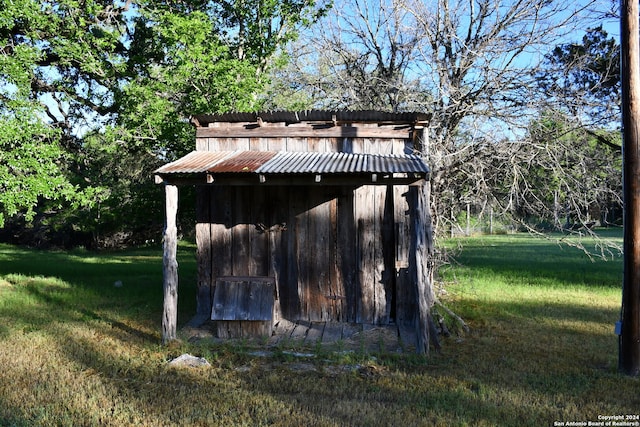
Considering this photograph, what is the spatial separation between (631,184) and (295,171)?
451 cm

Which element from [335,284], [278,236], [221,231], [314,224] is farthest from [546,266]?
[221,231]

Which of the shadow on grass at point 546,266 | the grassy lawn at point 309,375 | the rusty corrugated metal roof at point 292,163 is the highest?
the rusty corrugated metal roof at point 292,163

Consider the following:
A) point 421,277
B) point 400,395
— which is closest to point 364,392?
point 400,395

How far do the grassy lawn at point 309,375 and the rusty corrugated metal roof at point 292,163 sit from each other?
2.71 m

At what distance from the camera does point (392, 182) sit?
816 cm

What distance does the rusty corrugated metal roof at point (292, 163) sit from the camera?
7895mm

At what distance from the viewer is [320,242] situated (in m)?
9.67

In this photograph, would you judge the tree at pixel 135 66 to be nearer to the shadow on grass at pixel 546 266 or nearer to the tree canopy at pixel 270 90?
the tree canopy at pixel 270 90

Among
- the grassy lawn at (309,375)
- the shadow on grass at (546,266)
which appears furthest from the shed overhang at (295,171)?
the shadow on grass at (546,266)

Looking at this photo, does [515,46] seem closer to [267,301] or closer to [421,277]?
[421,277]

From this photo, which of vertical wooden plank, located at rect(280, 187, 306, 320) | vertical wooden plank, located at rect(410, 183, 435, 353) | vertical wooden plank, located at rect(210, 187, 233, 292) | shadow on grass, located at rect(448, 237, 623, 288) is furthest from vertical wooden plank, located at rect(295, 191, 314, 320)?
shadow on grass, located at rect(448, 237, 623, 288)

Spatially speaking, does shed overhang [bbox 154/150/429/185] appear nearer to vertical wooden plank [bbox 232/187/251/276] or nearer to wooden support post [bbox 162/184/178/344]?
wooden support post [bbox 162/184/178/344]

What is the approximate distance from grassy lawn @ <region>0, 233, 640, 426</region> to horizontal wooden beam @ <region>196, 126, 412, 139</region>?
12.2 feet

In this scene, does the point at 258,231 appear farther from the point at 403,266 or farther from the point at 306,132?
the point at 403,266
